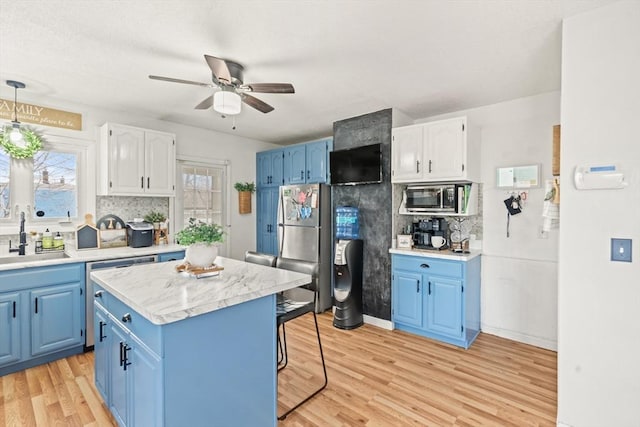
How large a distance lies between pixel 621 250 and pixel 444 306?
5.52 ft

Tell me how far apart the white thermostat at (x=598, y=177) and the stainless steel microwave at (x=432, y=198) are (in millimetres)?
1466

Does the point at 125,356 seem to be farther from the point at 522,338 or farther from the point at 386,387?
the point at 522,338

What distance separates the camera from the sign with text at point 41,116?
3.04 m

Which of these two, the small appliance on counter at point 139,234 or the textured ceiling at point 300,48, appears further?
the small appliance on counter at point 139,234

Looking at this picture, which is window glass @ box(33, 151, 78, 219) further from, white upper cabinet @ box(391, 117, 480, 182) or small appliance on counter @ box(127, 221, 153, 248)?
white upper cabinet @ box(391, 117, 480, 182)

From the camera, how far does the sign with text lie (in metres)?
3.04

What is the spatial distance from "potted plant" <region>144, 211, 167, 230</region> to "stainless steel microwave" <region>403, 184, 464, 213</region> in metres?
3.01

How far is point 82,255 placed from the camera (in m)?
3.02

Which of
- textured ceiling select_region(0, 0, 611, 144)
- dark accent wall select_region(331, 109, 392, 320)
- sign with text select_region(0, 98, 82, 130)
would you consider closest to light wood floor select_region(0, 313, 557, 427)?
dark accent wall select_region(331, 109, 392, 320)

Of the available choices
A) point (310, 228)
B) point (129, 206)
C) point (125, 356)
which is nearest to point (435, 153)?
point (310, 228)

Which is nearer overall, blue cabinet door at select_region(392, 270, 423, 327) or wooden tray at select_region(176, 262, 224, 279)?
wooden tray at select_region(176, 262, 224, 279)

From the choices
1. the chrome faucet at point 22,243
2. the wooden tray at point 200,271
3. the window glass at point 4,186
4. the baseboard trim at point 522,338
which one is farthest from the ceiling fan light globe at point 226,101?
the baseboard trim at point 522,338

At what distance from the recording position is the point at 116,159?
136 inches

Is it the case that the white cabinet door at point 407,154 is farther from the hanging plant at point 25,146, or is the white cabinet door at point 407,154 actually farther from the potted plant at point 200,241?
the hanging plant at point 25,146
